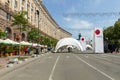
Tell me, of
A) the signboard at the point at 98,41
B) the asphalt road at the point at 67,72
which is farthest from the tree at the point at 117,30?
the asphalt road at the point at 67,72

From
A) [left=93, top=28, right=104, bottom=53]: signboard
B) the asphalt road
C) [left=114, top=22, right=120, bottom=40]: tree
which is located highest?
[left=114, top=22, right=120, bottom=40]: tree

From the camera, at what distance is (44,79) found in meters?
15.7

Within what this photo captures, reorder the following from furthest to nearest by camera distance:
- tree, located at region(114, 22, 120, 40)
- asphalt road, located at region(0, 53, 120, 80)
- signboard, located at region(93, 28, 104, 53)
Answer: tree, located at region(114, 22, 120, 40) < signboard, located at region(93, 28, 104, 53) < asphalt road, located at region(0, 53, 120, 80)

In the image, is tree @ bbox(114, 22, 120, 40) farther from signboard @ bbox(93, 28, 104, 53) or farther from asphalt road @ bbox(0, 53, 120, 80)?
asphalt road @ bbox(0, 53, 120, 80)

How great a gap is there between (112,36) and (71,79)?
315 feet

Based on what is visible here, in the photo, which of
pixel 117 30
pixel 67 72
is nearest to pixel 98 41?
pixel 117 30

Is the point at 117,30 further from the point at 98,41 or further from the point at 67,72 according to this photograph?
the point at 67,72

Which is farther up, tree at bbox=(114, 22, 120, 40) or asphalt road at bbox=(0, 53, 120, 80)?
tree at bbox=(114, 22, 120, 40)

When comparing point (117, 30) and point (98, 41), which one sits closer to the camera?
point (98, 41)

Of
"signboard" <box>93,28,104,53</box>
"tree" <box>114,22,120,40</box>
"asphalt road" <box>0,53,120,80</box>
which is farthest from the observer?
"tree" <box>114,22,120,40</box>

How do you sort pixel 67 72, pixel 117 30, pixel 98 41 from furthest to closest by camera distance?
pixel 117 30 → pixel 98 41 → pixel 67 72

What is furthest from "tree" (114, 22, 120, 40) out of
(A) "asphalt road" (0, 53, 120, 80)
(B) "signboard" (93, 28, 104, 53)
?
(A) "asphalt road" (0, 53, 120, 80)

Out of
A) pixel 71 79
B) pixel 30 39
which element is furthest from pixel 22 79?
pixel 30 39

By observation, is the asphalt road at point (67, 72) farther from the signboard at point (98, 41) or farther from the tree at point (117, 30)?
the tree at point (117, 30)
